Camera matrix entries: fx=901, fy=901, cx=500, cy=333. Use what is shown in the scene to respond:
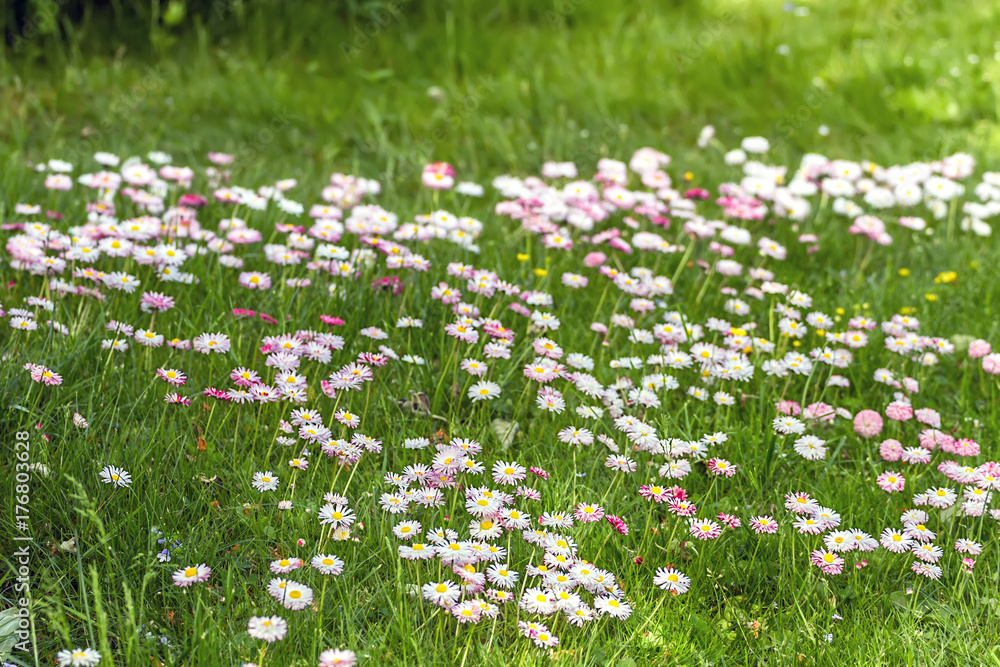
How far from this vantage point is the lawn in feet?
5.91

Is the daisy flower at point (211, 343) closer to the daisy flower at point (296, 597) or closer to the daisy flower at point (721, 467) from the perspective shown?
the daisy flower at point (296, 597)

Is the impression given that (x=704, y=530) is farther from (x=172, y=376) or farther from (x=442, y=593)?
(x=172, y=376)

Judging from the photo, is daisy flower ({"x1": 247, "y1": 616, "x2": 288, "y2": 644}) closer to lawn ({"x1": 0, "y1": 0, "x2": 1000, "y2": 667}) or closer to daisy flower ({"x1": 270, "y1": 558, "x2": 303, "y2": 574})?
lawn ({"x1": 0, "y1": 0, "x2": 1000, "y2": 667})

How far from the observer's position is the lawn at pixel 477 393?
180 cm

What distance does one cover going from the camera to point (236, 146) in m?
4.65

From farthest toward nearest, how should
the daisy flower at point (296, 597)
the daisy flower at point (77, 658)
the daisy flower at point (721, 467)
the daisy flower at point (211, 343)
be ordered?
the daisy flower at point (211, 343)
the daisy flower at point (721, 467)
the daisy flower at point (296, 597)
the daisy flower at point (77, 658)

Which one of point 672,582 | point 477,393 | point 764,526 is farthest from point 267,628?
point 764,526

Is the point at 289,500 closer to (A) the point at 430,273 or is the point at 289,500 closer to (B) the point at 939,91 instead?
(A) the point at 430,273

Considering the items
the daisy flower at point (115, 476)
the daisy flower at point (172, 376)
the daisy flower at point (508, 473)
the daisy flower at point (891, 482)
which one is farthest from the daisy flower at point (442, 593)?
the daisy flower at point (891, 482)

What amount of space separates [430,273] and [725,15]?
4372 millimetres

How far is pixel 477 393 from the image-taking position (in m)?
2.37

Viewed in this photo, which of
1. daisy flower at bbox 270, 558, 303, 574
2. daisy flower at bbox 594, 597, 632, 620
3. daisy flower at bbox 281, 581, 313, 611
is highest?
daisy flower at bbox 281, 581, 313, 611

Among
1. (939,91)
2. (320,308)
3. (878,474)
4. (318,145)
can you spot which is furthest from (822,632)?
(939,91)

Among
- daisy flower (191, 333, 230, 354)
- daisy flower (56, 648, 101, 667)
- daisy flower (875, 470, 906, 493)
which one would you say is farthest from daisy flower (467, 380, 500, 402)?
daisy flower (56, 648, 101, 667)
